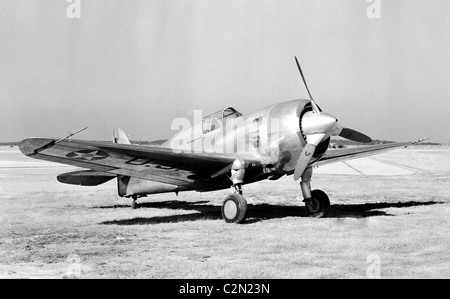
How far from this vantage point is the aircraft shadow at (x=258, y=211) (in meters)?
12.0

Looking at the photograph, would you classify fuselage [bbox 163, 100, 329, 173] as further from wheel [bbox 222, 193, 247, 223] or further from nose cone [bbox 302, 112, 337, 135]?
wheel [bbox 222, 193, 247, 223]

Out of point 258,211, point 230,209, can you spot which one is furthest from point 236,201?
point 258,211

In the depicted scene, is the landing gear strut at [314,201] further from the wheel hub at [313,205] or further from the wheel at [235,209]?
the wheel at [235,209]

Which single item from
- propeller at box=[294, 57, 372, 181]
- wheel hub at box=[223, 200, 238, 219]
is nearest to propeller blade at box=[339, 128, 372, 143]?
propeller at box=[294, 57, 372, 181]

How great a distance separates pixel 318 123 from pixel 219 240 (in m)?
3.30

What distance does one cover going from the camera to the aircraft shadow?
12016 millimetres

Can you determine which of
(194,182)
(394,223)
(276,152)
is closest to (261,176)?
(276,152)

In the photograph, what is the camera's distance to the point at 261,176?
11625 millimetres

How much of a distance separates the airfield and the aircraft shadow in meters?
0.03

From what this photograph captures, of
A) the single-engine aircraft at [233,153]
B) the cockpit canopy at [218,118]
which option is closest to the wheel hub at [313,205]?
the single-engine aircraft at [233,153]

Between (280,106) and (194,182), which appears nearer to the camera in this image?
(280,106)

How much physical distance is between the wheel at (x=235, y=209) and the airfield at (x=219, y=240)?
0.27 m
